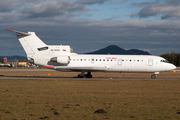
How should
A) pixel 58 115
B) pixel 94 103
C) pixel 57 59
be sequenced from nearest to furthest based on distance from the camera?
pixel 58 115 < pixel 94 103 < pixel 57 59

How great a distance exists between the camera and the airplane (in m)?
36.1

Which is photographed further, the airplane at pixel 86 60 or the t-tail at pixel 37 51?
the t-tail at pixel 37 51

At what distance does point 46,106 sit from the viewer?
1328 centimetres

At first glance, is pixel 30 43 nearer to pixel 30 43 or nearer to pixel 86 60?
pixel 30 43

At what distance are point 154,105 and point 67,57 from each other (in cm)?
2362

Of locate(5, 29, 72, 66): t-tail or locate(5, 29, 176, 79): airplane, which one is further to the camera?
locate(5, 29, 72, 66): t-tail

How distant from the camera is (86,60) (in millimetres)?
36312

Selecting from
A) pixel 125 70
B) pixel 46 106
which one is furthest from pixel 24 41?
pixel 46 106

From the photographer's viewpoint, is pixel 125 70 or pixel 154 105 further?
pixel 125 70

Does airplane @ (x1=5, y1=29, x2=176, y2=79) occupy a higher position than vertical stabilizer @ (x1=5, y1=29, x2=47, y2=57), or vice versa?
vertical stabilizer @ (x1=5, y1=29, x2=47, y2=57)

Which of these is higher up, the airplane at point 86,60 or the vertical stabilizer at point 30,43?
the vertical stabilizer at point 30,43

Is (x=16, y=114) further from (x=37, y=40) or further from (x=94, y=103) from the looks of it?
(x=37, y=40)

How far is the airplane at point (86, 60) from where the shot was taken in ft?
118

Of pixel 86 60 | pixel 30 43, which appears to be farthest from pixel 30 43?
pixel 86 60
